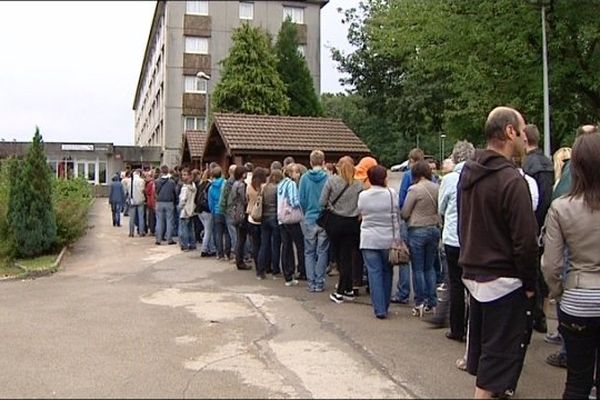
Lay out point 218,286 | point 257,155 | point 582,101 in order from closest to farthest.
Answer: point 218,286, point 582,101, point 257,155

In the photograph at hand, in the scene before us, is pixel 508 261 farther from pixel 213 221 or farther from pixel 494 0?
pixel 494 0

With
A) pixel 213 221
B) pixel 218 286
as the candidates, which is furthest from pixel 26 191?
pixel 218 286

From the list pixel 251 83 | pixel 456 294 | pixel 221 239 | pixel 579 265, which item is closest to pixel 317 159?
pixel 456 294

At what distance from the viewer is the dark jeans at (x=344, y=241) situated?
343 inches

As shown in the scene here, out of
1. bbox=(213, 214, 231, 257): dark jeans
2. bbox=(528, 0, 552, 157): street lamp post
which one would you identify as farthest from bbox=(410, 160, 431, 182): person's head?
bbox=(528, 0, 552, 157): street lamp post

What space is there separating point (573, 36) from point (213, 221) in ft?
28.3

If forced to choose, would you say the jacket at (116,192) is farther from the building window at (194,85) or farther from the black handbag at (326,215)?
the building window at (194,85)

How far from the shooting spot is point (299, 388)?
5.33 m

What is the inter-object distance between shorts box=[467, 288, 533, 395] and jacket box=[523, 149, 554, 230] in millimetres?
2218

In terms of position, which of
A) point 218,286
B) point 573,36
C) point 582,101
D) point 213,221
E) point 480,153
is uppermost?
point 573,36

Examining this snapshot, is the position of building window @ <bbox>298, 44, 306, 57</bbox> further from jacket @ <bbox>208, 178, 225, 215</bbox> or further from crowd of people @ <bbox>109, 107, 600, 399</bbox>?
jacket @ <bbox>208, 178, 225, 215</bbox>

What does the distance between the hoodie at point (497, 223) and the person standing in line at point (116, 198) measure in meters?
17.0

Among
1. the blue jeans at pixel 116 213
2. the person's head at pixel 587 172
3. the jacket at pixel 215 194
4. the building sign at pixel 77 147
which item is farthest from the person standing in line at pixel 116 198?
the building sign at pixel 77 147

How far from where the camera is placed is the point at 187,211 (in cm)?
1460
